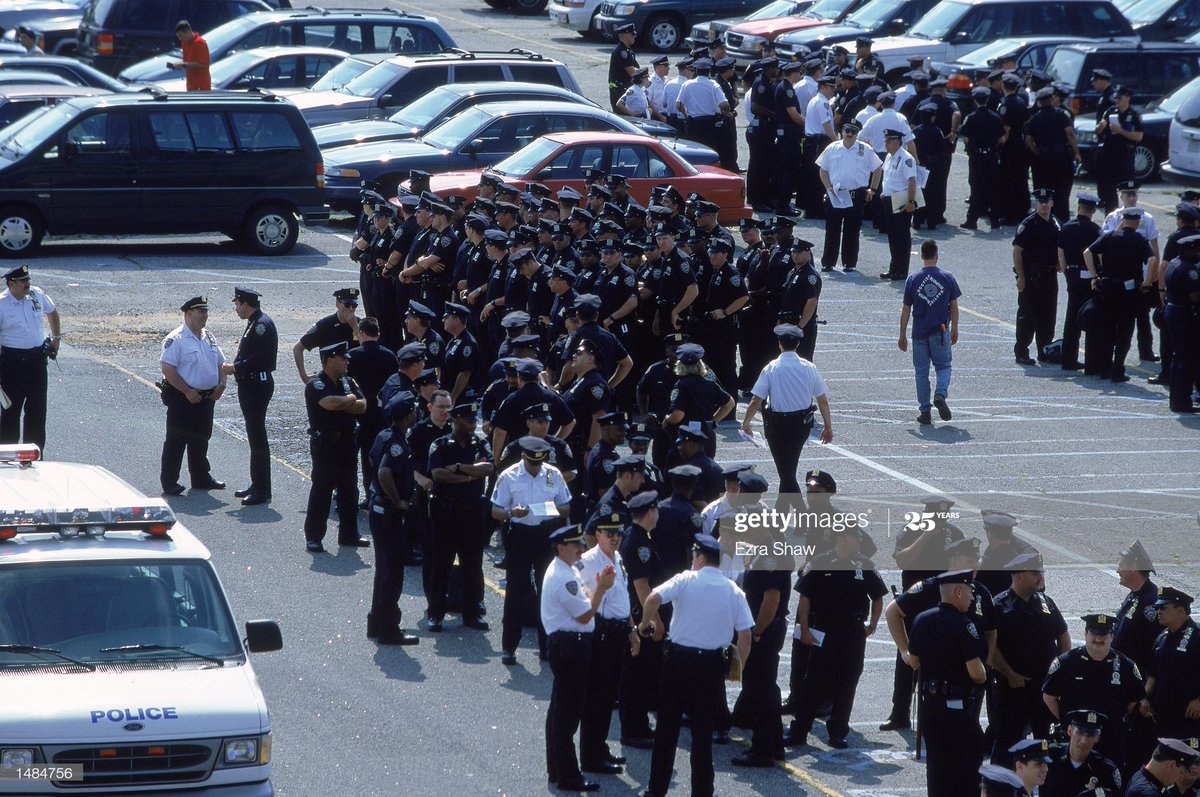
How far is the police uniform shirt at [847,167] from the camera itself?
67.9 feet

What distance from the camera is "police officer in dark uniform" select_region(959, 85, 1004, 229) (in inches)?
918

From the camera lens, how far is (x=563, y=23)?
37312 mm

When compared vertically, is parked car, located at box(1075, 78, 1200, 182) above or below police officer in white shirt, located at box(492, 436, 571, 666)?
above

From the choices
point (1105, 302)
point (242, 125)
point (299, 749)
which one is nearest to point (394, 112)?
point (242, 125)

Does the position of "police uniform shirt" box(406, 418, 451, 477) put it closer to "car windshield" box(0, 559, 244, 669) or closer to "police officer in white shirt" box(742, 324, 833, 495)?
"police officer in white shirt" box(742, 324, 833, 495)

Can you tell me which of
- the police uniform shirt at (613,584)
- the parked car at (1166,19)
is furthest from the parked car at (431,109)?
the police uniform shirt at (613,584)

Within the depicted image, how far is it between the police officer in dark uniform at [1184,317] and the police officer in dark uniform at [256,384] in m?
8.61

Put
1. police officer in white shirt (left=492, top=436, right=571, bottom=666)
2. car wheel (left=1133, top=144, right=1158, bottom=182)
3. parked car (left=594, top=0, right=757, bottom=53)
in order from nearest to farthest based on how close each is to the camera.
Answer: police officer in white shirt (left=492, top=436, right=571, bottom=666) < car wheel (left=1133, top=144, right=1158, bottom=182) < parked car (left=594, top=0, right=757, bottom=53)

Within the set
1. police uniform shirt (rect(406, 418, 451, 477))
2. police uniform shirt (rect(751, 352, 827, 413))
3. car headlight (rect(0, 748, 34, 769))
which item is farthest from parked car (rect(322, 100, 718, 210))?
car headlight (rect(0, 748, 34, 769))

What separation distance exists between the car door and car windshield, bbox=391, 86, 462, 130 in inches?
162

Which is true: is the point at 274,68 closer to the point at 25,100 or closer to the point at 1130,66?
the point at 25,100

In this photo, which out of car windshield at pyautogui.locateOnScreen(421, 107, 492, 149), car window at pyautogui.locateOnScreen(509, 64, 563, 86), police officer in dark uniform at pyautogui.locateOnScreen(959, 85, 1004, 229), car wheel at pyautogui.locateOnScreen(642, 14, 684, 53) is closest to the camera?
car windshield at pyautogui.locateOnScreen(421, 107, 492, 149)

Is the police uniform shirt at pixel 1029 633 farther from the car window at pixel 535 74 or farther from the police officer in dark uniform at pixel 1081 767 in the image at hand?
the car window at pixel 535 74

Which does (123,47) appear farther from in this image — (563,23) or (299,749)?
(299,749)
